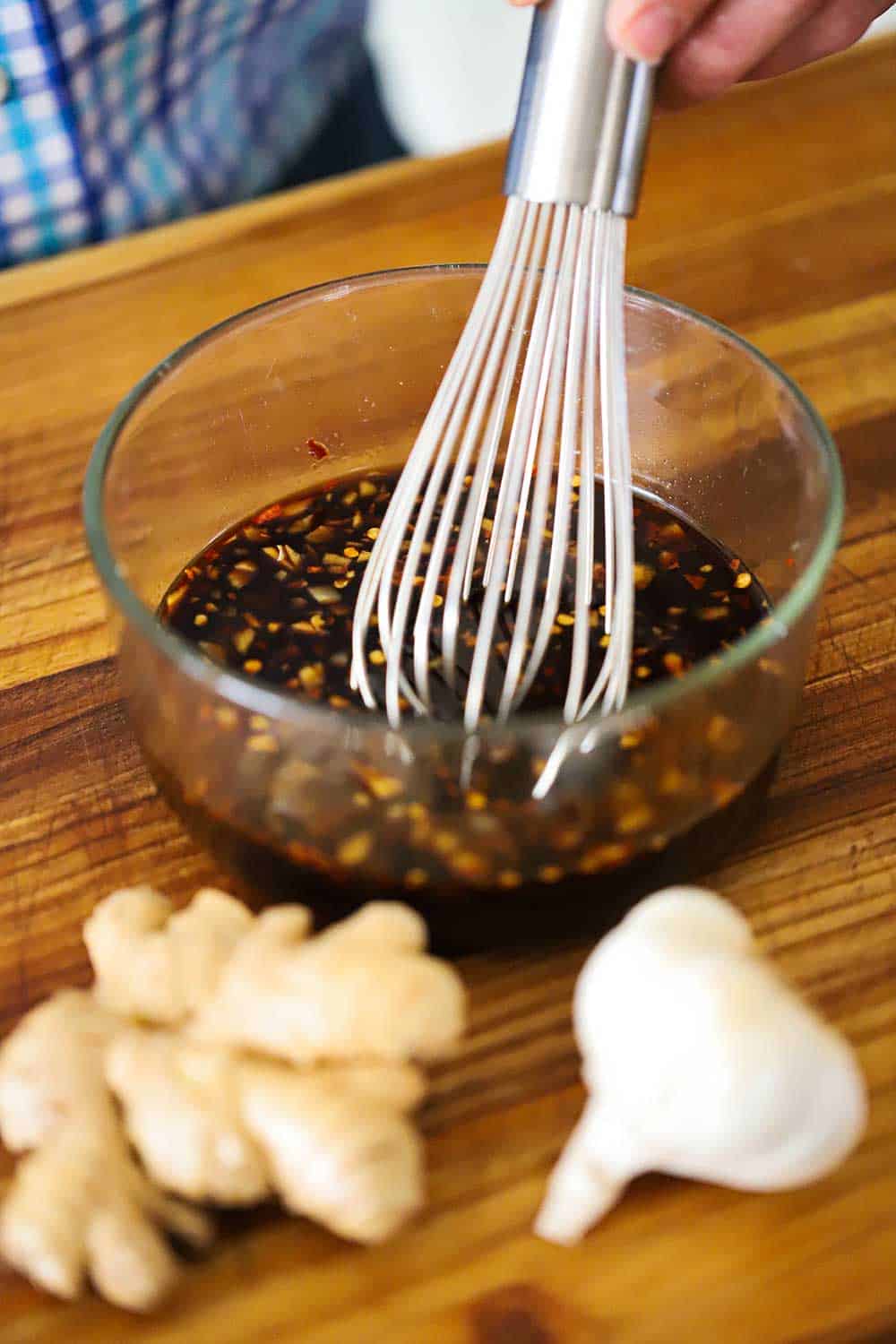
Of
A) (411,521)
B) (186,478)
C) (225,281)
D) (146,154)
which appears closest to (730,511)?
(411,521)

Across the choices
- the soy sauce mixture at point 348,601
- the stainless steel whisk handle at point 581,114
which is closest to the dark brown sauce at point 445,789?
the soy sauce mixture at point 348,601

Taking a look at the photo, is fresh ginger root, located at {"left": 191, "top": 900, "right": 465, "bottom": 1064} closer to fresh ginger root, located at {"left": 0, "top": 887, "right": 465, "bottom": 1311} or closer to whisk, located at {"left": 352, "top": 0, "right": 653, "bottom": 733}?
fresh ginger root, located at {"left": 0, "top": 887, "right": 465, "bottom": 1311}

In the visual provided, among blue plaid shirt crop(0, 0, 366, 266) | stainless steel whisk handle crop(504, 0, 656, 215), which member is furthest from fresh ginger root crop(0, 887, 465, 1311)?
blue plaid shirt crop(0, 0, 366, 266)

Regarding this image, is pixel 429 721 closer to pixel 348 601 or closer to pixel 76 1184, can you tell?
pixel 348 601

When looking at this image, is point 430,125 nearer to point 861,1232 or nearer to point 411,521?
point 411,521

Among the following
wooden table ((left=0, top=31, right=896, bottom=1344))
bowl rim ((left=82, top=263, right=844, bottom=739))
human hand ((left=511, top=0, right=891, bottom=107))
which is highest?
human hand ((left=511, top=0, right=891, bottom=107))

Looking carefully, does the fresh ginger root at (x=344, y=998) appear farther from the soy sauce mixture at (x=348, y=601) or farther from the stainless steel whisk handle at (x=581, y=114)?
the stainless steel whisk handle at (x=581, y=114)

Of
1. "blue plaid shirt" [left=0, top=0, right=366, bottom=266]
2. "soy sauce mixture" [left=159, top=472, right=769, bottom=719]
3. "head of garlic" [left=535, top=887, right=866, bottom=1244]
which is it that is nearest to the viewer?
"head of garlic" [left=535, top=887, right=866, bottom=1244]

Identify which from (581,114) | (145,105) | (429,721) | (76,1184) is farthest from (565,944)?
(145,105)
